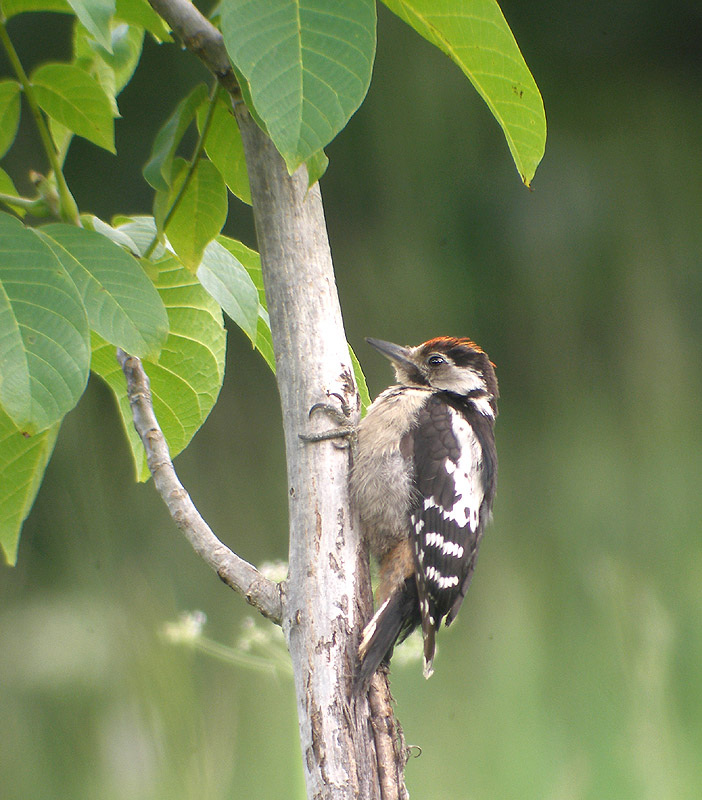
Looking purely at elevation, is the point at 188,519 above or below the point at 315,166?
below

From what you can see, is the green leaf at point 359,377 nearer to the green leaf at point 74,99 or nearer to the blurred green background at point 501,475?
the green leaf at point 74,99

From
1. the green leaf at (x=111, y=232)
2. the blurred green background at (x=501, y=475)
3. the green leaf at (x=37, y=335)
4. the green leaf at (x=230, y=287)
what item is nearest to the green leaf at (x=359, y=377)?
the green leaf at (x=230, y=287)

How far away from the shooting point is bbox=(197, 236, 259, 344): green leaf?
2.32 ft

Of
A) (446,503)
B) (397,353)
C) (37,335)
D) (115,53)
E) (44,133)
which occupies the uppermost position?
(115,53)

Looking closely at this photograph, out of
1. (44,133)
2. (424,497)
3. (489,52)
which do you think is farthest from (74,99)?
(424,497)

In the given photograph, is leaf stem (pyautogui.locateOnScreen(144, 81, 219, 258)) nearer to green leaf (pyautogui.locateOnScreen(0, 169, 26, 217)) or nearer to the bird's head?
green leaf (pyautogui.locateOnScreen(0, 169, 26, 217))

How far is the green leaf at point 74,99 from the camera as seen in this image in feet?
2.27

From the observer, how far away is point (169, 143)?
69 centimetres

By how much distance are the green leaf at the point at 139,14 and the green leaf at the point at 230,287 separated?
0.70ft

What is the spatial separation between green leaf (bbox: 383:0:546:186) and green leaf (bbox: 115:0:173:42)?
26 centimetres

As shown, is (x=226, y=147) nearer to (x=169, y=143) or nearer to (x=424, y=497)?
(x=169, y=143)

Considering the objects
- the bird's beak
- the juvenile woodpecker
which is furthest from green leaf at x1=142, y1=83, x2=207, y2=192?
the bird's beak

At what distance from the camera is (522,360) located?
1962 millimetres

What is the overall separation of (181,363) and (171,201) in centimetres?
17
